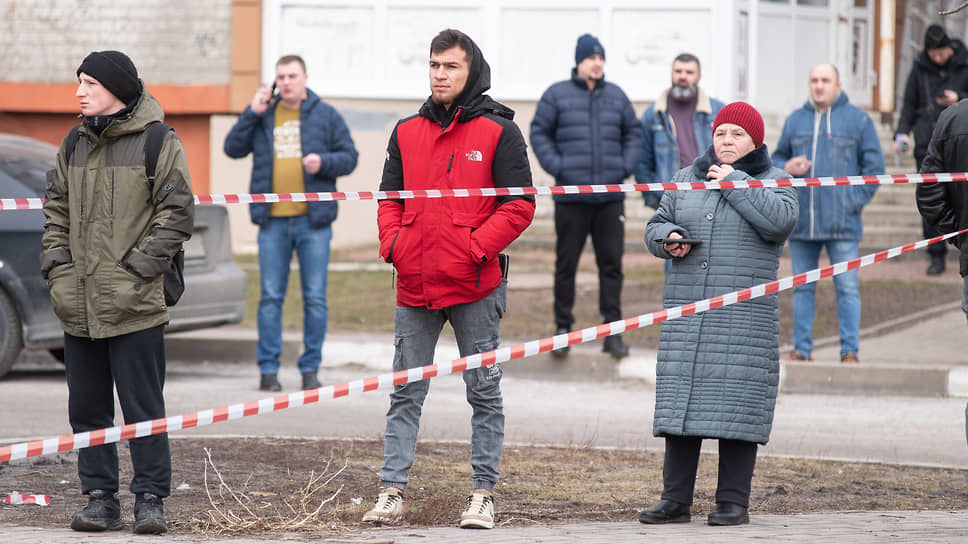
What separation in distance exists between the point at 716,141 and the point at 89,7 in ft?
48.5

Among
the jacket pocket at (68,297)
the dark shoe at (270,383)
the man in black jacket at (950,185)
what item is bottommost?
the dark shoe at (270,383)

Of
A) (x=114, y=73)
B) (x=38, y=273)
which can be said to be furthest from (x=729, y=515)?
(x=38, y=273)

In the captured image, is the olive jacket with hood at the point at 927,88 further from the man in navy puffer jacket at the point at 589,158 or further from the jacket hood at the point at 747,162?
the jacket hood at the point at 747,162

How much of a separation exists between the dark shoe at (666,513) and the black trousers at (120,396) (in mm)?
1860

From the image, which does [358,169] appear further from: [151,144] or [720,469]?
[720,469]

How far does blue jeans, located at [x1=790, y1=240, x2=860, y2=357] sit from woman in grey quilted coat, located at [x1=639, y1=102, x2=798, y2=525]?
176 inches

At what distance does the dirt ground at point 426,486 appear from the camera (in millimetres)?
5473

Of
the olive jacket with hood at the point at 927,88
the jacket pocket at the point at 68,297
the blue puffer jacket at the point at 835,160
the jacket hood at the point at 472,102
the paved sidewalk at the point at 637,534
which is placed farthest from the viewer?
the olive jacket with hood at the point at 927,88

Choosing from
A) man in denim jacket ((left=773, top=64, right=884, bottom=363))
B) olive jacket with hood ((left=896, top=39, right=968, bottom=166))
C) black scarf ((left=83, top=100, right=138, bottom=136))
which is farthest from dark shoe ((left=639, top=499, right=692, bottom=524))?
olive jacket with hood ((left=896, top=39, right=968, bottom=166))

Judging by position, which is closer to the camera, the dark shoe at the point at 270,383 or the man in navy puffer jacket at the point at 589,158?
the dark shoe at the point at 270,383

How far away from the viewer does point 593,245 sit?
10117mm

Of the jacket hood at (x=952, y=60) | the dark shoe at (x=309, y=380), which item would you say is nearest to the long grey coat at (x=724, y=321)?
the dark shoe at (x=309, y=380)

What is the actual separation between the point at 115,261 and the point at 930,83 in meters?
10.0

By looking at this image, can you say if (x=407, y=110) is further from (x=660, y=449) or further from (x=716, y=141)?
(x=716, y=141)
